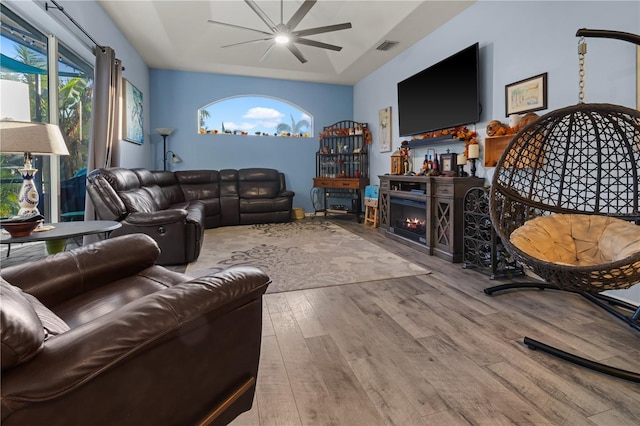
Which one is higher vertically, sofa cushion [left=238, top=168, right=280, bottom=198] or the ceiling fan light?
the ceiling fan light

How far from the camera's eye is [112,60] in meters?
3.75

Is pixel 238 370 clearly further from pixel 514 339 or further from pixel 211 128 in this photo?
pixel 211 128

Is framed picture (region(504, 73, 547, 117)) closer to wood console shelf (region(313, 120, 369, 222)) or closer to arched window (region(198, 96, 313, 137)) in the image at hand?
wood console shelf (region(313, 120, 369, 222))

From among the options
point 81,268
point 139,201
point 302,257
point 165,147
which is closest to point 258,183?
point 165,147

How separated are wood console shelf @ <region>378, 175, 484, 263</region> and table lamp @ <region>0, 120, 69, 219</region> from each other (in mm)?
3289

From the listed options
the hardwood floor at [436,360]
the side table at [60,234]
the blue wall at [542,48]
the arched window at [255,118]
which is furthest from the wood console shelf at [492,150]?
the arched window at [255,118]

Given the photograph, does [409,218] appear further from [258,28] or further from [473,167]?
[258,28]

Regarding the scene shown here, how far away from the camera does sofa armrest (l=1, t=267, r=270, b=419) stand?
0.66 m

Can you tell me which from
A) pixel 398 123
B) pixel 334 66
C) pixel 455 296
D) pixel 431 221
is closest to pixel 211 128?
pixel 334 66

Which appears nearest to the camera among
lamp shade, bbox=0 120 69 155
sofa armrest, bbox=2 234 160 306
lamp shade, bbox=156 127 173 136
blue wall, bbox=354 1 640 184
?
sofa armrest, bbox=2 234 160 306

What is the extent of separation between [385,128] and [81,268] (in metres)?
5.13

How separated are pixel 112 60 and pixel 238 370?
3.95 m

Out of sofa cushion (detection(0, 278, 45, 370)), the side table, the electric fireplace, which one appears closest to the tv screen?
the electric fireplace

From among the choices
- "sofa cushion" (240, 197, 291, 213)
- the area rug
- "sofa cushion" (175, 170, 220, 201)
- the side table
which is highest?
"sofa cushion" (175, 170, 220, 201)
